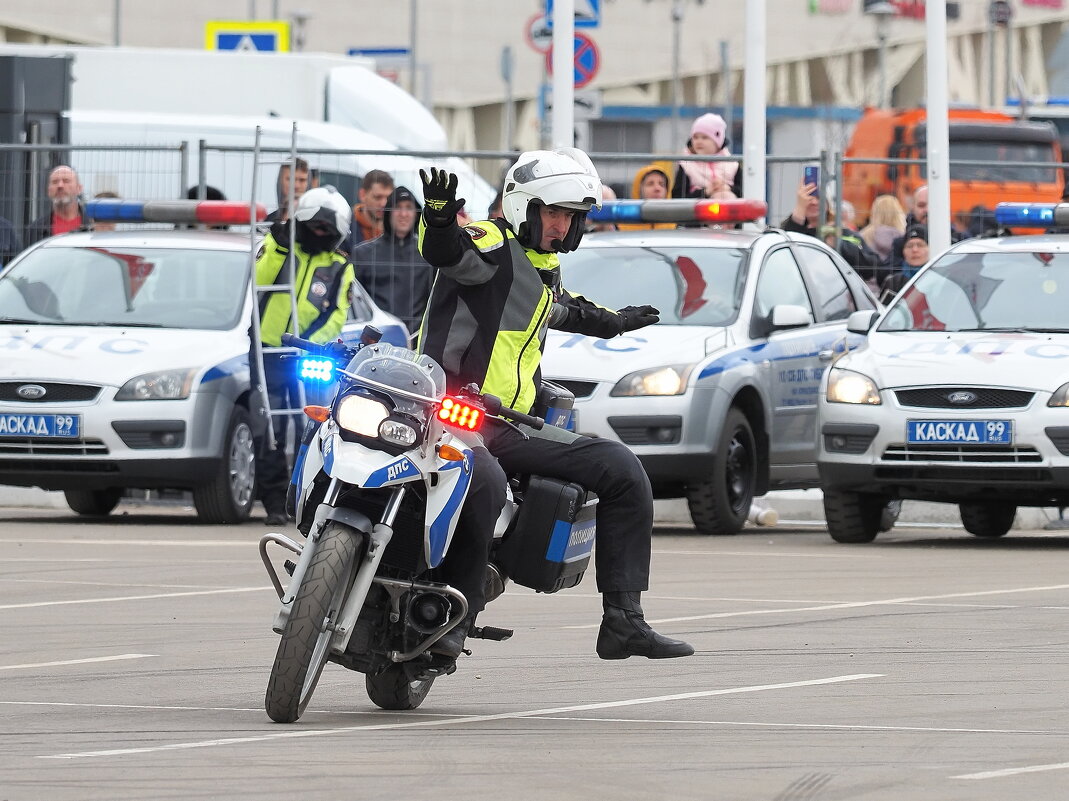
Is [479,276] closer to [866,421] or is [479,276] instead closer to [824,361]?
[866,421]

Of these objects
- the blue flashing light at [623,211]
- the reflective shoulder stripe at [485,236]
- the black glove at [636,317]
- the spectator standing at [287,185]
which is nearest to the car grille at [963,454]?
the blue flashing light at [623,211]

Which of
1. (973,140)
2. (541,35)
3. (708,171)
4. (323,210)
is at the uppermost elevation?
(973,140)

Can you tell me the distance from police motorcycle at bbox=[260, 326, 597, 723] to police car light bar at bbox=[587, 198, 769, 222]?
9.34 meters

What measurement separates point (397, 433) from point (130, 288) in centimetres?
951

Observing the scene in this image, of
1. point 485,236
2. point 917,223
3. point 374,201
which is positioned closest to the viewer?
point 485,236

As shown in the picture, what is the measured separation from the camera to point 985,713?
25.5ft

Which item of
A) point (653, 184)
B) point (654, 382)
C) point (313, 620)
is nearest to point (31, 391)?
point (654, 382)

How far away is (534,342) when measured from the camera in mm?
7922

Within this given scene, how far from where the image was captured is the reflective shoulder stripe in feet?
25.6

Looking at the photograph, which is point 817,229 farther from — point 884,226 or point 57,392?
point 57,392

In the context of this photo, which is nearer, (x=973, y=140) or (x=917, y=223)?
(x=917, y=223)

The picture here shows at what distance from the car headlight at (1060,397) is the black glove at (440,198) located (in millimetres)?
7282

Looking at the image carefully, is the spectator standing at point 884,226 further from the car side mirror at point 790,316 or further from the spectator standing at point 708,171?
the car side mirror at point 790,316

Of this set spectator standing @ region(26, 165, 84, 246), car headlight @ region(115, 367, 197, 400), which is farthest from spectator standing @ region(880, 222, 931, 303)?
spectator standing @ region(26, 165, 84, 246)
